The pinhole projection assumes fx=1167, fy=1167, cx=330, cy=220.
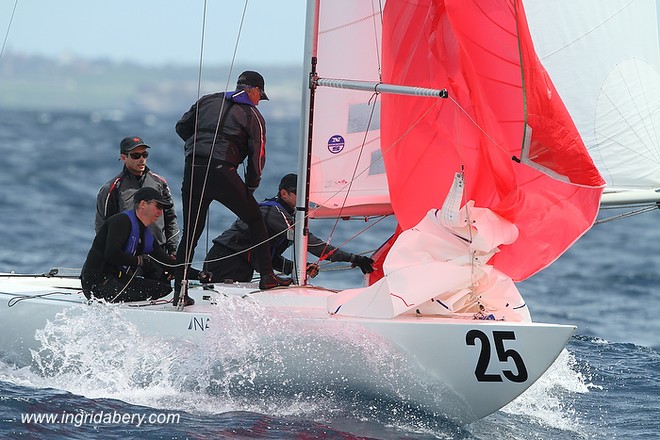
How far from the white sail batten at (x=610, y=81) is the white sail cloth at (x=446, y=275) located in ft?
2.56

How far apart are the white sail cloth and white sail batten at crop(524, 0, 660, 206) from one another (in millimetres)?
781

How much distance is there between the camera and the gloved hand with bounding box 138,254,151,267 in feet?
18.7

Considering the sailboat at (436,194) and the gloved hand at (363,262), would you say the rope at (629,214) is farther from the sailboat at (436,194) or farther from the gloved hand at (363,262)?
the gloved hand at (363,262)

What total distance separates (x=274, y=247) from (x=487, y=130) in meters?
1.39

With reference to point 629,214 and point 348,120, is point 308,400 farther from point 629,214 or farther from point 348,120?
point 629,214

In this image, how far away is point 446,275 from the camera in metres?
5.16

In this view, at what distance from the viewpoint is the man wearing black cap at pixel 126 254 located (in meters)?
5.67

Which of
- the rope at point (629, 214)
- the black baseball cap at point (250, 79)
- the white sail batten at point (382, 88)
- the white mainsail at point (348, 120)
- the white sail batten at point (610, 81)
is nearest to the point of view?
the white sail batten at point (382, 88)

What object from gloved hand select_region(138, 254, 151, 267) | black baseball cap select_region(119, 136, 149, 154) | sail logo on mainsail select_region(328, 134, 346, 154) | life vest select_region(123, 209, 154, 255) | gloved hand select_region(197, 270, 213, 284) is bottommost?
gloved hand select_region(197, 270, 213, 284)

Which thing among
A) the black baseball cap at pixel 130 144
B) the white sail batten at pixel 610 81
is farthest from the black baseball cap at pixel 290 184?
the white sail batten at pixel 610 81

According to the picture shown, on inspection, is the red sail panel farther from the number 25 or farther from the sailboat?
the number 25

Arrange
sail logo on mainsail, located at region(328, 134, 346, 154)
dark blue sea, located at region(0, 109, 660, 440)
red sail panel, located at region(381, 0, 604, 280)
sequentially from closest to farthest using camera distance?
dark blue sea, located at region(0, 109, 660, 440), red sail panel, located at region(381, 0, 604, 280), sail logo on mainsail, located at region(328, 134, 346, 154)

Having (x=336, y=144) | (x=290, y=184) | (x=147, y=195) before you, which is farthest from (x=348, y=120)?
(x=147, y=195)

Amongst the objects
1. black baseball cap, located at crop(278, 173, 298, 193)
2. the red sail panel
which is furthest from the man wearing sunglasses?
the red sail panel
